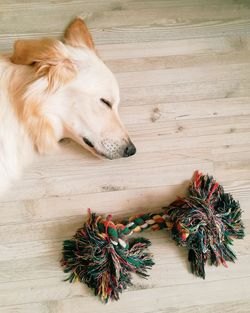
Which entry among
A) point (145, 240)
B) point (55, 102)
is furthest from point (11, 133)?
point (145, 240)

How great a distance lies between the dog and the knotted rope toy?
0.29 metres

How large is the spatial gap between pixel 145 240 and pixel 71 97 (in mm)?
653

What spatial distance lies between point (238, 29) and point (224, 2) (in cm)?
14

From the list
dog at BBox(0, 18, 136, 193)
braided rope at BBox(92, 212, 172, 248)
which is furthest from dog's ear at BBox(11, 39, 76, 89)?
braided rope at BBox(92, 212, 172, 248)

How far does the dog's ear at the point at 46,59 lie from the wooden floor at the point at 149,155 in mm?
370

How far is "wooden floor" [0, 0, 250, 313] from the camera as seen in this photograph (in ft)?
4.75

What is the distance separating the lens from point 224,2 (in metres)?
1.70

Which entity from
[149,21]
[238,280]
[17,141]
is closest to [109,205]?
[17,141]

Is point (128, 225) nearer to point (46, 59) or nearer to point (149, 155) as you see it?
point (149, 155)

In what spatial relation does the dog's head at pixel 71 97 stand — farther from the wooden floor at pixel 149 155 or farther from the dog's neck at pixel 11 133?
the wooden floor at pixel 149 155

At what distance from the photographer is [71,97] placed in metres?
1.27

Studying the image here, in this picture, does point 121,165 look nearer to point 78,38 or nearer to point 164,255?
point 164,255

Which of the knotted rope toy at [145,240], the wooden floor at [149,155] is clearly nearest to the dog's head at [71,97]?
the wooden floor at [149,155]

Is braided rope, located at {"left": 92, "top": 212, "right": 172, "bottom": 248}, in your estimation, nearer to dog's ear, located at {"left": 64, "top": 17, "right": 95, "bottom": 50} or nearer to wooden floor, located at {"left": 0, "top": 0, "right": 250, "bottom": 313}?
wooden floor, located at {"left": 0, "top": 0, "right": 250, "bottom": 313}
